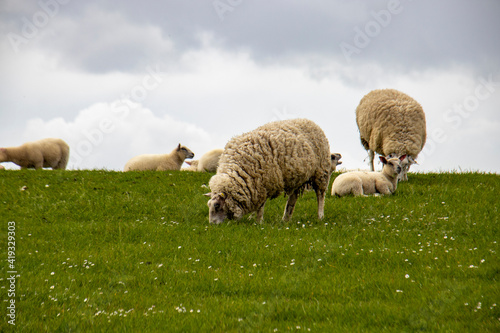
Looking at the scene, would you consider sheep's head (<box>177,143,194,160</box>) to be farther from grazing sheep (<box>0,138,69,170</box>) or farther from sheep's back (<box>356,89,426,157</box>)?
sheep's back (<box>356,89,426,157</box>)

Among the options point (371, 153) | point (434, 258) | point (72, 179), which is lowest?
point (434, 258)

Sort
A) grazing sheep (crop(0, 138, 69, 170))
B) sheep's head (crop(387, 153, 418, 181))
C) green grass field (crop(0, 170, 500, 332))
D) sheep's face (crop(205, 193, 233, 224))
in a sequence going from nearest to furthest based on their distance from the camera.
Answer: green grass field (crop(0, 170, 500, 332)), sheep's face (crop(205, 193, 233, 224)), sheep's head (crop(387, 153, 418, 181)), grazing sheep (crop(0, 138, 69, 170))

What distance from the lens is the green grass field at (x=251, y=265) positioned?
5.43 m

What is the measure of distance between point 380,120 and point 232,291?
13.0 metres

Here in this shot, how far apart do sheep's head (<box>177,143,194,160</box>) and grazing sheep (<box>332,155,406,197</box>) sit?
10.2 meters

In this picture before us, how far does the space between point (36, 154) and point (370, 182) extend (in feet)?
54.4

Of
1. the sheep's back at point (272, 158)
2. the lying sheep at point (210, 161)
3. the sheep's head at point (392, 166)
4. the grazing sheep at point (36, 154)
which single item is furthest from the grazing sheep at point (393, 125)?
the grazing sheep at point (36, 154)

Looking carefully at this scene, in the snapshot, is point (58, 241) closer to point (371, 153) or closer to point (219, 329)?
point (219, 329)

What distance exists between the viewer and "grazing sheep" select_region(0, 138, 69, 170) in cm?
2280

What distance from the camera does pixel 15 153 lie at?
74.8 feet

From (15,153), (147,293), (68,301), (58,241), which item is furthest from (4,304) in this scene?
(15,153)

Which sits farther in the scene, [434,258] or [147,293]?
[434,258]

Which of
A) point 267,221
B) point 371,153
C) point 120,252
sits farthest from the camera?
point 371,153

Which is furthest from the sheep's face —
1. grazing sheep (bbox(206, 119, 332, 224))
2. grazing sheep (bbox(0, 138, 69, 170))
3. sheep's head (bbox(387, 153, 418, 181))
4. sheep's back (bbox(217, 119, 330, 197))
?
grazing sheep (bbox(0, 138, 69, 170))
